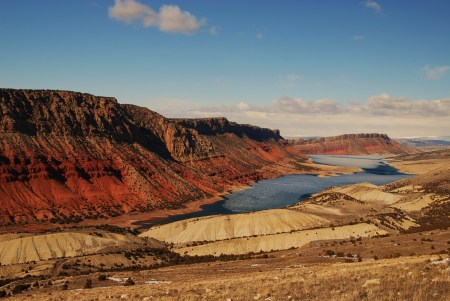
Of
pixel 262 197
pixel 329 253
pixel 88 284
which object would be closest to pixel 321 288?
pixel 88 284

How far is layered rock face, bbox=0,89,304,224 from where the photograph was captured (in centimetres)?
11000

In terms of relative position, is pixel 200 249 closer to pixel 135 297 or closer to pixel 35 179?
pixel 135 297

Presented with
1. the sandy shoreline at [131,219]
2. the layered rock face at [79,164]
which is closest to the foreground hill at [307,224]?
the sandy shoreline at [131,219]

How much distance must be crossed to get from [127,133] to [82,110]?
64.0 ft

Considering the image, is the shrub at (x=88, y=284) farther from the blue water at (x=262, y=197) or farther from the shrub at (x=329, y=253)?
the blue water at (x=262, y=197)

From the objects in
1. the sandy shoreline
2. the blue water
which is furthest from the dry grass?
the blue water

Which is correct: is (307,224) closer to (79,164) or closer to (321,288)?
(321,288)

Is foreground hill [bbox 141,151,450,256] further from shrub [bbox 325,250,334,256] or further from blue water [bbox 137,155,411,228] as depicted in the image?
blue water [bbox 137,155,411,228]

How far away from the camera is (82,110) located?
142 m

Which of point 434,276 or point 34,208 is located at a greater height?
point 434,276

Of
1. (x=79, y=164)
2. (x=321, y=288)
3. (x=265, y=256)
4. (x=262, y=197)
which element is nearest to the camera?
(x=321, y=288)

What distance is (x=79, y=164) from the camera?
127 metres

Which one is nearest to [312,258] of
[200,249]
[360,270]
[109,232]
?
[360,270]

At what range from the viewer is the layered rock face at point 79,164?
110 m
